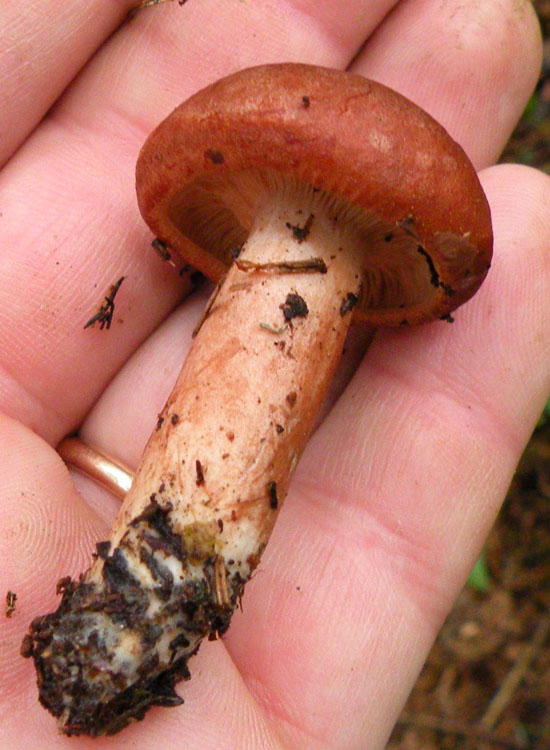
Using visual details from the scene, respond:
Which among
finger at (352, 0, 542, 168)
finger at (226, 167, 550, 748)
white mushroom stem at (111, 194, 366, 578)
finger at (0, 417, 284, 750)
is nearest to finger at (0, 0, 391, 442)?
finger at (352, 0, 542, 168)

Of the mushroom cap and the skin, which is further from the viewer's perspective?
the skin

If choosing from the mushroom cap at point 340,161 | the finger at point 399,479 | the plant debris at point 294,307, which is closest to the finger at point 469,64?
the finger at point 399,479

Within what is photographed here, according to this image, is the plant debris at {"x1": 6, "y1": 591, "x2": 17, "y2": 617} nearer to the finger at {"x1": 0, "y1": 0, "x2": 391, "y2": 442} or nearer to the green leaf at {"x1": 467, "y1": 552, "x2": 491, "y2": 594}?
the finger at {"x1": 0, "y1": 0, "x2": 391, "y2": 442}

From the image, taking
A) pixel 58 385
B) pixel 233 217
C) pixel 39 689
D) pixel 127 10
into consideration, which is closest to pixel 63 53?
pixel 127 10

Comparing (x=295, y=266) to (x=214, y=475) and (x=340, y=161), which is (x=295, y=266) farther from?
(x=214, y=475)

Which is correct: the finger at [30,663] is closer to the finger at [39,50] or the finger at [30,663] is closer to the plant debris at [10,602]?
the plant debris at [10,602]
